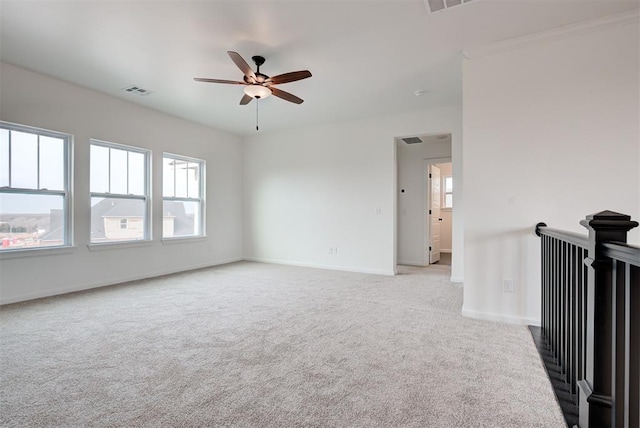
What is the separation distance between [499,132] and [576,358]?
2.03 metres

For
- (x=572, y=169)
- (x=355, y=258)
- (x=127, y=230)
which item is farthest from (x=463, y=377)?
(x=127, y=230)

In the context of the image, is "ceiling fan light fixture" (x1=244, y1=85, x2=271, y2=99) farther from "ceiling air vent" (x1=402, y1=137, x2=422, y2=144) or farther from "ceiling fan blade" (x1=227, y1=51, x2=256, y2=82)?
"ceiling air vent" (x1=402, y1=137, x2=422, y2=144)

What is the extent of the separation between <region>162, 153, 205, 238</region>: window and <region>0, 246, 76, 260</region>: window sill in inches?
56.3

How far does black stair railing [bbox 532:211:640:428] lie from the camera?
106 cm

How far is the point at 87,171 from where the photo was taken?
4191mm

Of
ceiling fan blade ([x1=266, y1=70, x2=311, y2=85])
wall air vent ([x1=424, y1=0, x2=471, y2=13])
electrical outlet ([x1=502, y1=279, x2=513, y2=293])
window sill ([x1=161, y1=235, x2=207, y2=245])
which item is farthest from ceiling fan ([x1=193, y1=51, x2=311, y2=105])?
window sill ([x1=161, y1=235, x2=207, y2=245])

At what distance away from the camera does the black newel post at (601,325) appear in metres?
1.21

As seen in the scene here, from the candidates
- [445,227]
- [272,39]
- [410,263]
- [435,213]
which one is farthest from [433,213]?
[272,39]

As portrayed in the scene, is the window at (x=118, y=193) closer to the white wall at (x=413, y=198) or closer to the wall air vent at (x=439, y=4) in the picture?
the wall air vent at (x=439, y=4)

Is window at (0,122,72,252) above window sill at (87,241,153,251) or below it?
above

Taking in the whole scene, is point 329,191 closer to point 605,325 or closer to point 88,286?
point 88,286

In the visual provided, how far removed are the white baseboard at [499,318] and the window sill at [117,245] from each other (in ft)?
15.2

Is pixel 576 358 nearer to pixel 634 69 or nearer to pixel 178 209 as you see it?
pixel 634 69

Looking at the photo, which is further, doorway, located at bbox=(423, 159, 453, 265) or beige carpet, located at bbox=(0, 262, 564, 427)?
doorway, located at bbox=(423, 159, 453, 265)
